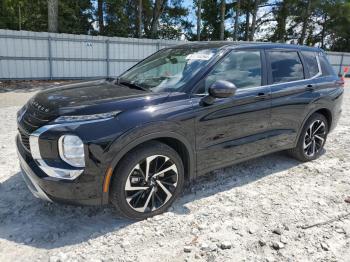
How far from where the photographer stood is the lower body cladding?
2643mm

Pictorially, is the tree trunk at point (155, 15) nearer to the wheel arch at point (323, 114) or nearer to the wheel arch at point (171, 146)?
the wheel arch at point (323, 114)

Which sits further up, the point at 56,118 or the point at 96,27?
the point at 96,27

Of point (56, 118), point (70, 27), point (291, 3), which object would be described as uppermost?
point (291, 3)

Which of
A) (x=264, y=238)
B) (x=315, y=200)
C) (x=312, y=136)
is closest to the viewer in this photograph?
(x=264, y=238)

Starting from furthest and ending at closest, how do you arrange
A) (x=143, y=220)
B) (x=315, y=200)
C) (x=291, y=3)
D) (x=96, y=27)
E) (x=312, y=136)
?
(x=291, y=3) < (x=96, y=27) < (x=312, y=136) < (x=315, y=200) < (x=143, y=220)

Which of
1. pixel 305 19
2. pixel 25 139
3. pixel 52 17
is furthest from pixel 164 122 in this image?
pixel 305 19

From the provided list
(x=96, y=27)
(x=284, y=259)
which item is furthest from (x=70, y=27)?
(x=284, y=259)

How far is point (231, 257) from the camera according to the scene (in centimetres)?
262

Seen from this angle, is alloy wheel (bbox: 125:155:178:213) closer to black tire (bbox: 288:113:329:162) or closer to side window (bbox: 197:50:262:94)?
side window (bbox: 197:50:262:94)

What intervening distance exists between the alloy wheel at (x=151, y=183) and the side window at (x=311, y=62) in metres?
2.73

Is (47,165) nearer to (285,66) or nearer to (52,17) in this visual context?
(285,66)

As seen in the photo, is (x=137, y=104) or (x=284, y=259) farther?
(x=137, y=104)

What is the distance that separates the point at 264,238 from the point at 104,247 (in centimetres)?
145

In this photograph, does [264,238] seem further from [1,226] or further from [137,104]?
[1,226]
